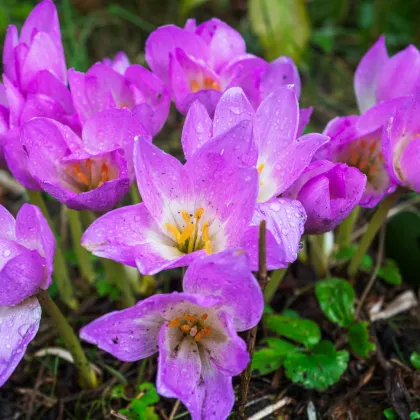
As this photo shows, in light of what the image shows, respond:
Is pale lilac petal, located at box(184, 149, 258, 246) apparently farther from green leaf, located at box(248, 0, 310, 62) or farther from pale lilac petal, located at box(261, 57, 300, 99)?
green leaf, located at box(248, 0, 310, 62)

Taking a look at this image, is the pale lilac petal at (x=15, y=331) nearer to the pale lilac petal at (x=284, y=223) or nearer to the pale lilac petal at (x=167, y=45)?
the pale lilac petal at (x=284, y=223)

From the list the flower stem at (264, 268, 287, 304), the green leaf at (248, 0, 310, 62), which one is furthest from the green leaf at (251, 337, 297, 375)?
the green leaf at (248, 0, 310, 62)

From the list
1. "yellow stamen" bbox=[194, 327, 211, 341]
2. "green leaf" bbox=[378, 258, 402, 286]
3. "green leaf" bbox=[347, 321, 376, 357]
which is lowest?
"green leaf" bbox=[378, 258, 402, 286]

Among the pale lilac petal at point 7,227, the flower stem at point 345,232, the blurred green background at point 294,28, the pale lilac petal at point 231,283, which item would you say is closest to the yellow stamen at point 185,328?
A: the pale lilac petal at point 231,283

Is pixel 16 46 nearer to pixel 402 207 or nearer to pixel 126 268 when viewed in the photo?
pixel 126 268

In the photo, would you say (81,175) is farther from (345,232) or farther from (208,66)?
(345,232)

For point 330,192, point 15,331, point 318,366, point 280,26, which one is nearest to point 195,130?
point 330,192
